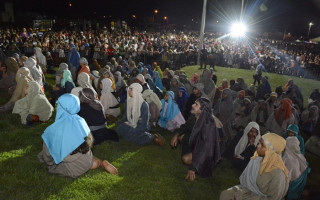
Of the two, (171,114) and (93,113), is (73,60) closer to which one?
(171,114)

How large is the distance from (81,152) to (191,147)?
2.10 metres

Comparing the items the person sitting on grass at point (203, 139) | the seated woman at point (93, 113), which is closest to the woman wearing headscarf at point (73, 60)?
the seated woman at point (93, 113)

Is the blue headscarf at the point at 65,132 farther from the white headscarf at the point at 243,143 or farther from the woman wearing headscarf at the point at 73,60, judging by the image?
Answer: the woman wearing headscarf at the point at 73,60

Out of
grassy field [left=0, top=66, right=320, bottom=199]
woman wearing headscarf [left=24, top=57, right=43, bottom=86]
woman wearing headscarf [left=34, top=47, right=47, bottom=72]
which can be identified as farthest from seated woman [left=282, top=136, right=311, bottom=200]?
woman wearing headscarf [left=34, top=47, right=47, bottom=72]

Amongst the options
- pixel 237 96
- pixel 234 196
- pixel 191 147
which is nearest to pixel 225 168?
pixel 191 147

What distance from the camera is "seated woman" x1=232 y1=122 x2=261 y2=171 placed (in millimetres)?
5254

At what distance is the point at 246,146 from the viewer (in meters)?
5.45

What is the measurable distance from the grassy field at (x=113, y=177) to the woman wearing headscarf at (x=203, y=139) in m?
0.49

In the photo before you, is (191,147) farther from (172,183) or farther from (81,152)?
(81,152)

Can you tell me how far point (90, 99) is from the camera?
17.3ft

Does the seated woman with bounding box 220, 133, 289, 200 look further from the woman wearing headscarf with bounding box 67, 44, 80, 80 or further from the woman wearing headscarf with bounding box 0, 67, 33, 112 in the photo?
the woman wearing headscarf with bounding box 67, 44, 80, 80

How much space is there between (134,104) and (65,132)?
7.45ft

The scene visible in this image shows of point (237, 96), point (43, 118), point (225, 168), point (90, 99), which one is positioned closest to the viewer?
point (90, 99)

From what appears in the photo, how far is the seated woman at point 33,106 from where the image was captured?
6336 millimetres
